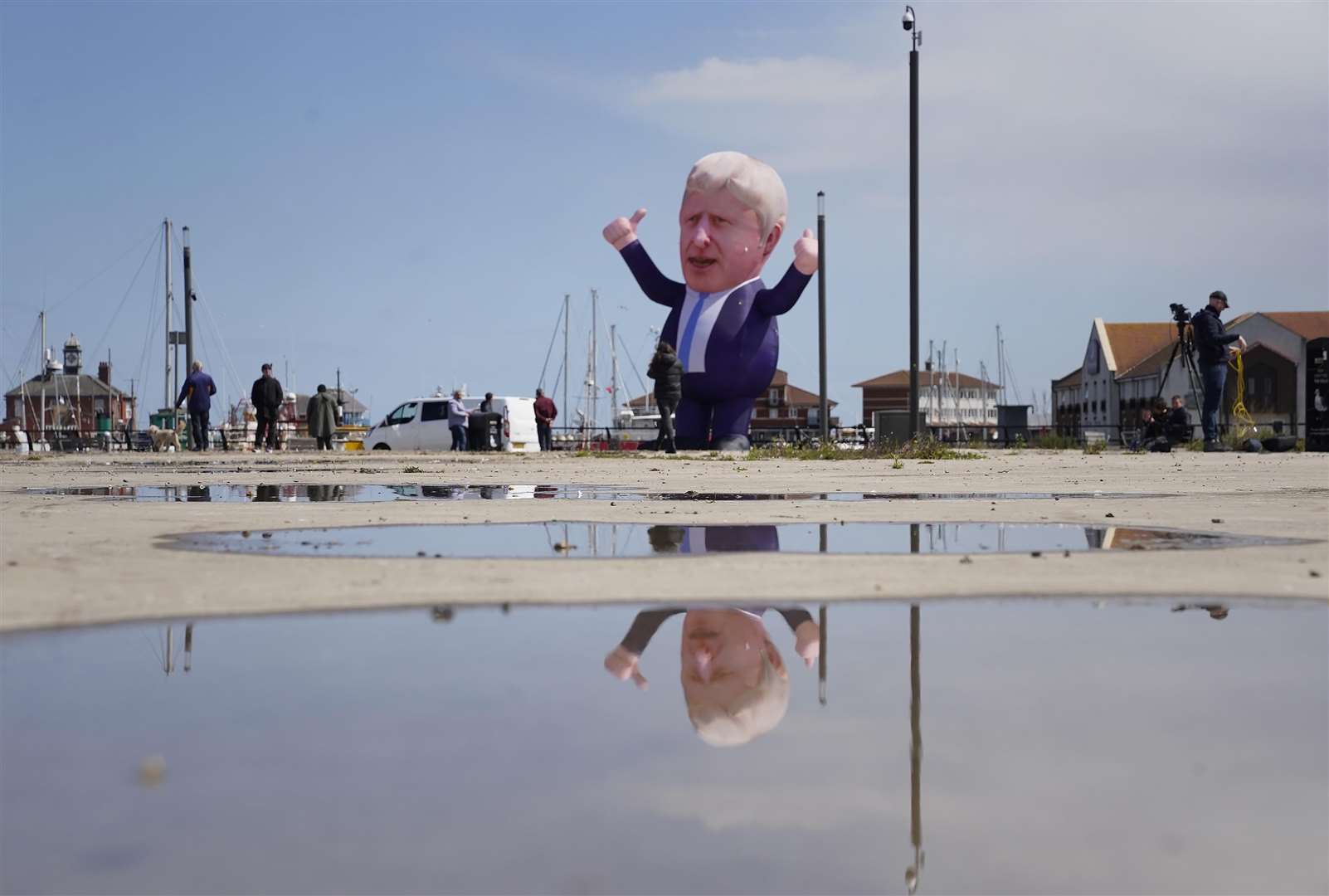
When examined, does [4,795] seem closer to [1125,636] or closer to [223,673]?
[223,673]

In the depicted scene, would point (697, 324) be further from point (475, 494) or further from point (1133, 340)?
point (1133, 340)

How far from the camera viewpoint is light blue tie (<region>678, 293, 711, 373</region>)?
27.5 metres

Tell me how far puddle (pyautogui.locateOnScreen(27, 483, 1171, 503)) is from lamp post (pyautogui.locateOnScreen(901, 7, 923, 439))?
10825 millimetres

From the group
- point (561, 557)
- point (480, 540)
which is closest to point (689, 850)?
point (561, 557)

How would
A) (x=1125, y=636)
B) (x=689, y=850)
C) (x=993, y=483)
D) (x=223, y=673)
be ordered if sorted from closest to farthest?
(x=689, y=850)
(x=223, y=673)
(x=1125, y=636)
(x=993, y=483)

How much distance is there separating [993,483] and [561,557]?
8495 millimetres

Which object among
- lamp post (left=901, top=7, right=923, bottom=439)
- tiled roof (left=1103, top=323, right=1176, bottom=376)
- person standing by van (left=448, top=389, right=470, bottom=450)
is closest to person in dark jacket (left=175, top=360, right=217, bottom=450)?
person standing by van (left=448, top=389, right=470, bottom=450)

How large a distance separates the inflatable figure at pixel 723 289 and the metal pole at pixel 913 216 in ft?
10.7

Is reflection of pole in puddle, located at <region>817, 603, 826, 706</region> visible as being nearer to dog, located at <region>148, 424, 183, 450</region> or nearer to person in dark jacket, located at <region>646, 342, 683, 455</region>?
person in dark jacket, located at <region>646, 342, 683, 455</region>

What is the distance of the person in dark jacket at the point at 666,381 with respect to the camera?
26.5 metres

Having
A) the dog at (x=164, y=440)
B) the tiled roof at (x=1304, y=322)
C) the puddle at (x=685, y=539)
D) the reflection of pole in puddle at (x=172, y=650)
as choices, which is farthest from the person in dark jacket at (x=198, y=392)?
the tiled roof at (x=1304, y=322)

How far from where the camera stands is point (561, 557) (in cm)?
639

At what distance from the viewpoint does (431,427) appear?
131 feet

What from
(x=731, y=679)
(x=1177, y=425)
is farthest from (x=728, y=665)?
(x=1177, y=425)
